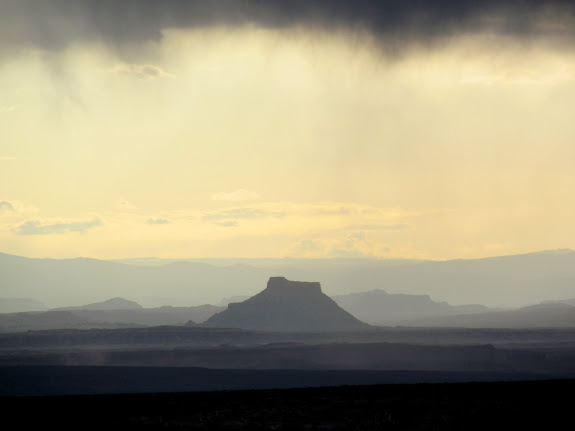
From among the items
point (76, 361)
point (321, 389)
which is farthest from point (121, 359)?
point (321, 389)

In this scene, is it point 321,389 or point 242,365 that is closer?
point 321,389

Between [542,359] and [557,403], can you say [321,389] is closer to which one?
[557,403]

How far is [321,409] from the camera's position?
3136 centimetres

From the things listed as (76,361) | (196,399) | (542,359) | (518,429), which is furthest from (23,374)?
(518,429)

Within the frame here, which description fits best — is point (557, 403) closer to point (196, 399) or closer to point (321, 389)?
point (321, 389)

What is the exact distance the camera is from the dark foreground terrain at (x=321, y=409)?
28.9 meters

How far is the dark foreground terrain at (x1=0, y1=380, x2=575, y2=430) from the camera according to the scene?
94.8ft

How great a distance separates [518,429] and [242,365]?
148591 mm

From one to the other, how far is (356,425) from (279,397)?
6241 mm

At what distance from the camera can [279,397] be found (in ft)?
111

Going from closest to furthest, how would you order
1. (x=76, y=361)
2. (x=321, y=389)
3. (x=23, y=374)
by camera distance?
(x=321, y=389), (x=23, y=374), (x=76, y=361)

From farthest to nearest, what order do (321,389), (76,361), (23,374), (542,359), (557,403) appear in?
(76,361)
(542,359)
(23,374)
(321,389)
(557,403)

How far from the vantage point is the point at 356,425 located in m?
28.4

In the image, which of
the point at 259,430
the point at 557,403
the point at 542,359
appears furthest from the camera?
the point at 542,359
